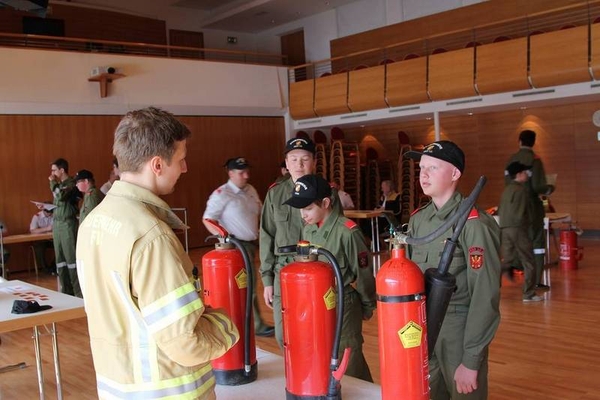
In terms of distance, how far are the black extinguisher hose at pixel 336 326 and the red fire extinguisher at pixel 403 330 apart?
0.48ft

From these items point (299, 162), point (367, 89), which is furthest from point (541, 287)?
point (367, 89)

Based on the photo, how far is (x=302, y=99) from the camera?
15.6 metres

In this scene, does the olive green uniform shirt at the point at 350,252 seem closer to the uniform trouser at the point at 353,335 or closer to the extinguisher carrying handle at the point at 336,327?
the uniform trouser at the point at 353,335

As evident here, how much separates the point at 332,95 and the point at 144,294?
13698 millimetres

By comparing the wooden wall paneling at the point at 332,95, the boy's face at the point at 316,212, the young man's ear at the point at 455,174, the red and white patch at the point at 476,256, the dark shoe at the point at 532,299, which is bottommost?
the dark shoe at the point at 532,299

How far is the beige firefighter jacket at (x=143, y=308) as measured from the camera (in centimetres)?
149

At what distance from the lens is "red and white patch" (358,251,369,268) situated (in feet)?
9.09

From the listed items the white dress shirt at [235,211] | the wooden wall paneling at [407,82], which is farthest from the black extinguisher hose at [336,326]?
the wooden wall paneling at [407,82]

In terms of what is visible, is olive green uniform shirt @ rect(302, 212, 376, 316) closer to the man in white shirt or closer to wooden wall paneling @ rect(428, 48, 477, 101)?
the man in white shirt

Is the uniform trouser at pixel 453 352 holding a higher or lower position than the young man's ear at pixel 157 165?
lower

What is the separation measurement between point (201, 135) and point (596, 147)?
8920 mm

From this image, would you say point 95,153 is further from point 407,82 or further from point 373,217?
point 407,82

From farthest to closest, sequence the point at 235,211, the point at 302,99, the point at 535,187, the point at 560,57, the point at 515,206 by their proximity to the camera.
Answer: the point at 302,99 → the point at 560,57 → the point at 535,187 → the point at 515,206 → the point at 235,211

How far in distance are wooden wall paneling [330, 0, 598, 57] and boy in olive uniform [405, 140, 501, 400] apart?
11.5m
